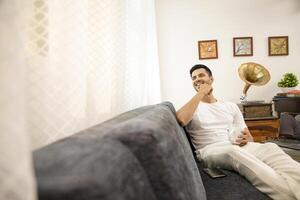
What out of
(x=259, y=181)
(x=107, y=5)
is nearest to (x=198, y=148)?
(x=259, y=181)

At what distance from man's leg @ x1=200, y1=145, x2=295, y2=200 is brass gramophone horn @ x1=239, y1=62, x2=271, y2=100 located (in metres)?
1.85

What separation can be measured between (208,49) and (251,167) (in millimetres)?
2501

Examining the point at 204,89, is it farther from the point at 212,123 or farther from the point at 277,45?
the point at 277,45

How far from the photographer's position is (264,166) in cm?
137

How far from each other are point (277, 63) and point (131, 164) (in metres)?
3.62

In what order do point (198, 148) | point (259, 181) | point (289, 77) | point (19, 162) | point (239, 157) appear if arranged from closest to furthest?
1. point (19, 162)
2. point (259, 181)
3. point (239, 157)
4. point (198, 148)
5. point (289, 77)

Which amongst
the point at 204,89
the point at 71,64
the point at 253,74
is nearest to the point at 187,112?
the point at 204,89

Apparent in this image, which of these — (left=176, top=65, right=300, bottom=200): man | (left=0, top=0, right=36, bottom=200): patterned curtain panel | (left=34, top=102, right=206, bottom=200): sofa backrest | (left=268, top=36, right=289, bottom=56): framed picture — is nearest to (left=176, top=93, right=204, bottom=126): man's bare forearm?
(left=176, top=65, right=300, bottom=200): man

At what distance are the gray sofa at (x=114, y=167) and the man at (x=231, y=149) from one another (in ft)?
2.19

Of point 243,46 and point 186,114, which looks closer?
point 186,114

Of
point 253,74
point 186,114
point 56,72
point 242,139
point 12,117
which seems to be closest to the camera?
point 12,117

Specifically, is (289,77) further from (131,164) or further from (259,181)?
(131,164)

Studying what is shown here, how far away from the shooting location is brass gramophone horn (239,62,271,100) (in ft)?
10.6

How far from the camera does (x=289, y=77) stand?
3363mm
